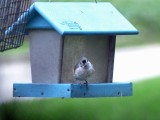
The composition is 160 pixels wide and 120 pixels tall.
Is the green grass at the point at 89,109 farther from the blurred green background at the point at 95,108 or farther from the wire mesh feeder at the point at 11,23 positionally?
the wire mesh feeder at the point at 11,23

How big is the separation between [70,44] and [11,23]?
543 mm

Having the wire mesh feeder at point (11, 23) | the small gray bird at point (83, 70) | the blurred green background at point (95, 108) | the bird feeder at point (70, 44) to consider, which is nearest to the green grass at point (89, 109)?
the blurred green background at point (95, 108)

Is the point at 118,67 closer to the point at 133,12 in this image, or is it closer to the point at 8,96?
the point at 8,96

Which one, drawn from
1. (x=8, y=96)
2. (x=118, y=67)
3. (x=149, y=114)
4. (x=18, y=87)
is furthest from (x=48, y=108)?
(x=18, y=87)

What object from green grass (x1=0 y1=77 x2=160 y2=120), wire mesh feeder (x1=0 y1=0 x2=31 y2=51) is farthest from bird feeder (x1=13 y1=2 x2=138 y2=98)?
green grass (x1=0 y1=77 x2=160 y2=120)

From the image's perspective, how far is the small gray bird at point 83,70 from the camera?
17.8 ft

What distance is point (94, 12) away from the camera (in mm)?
5906

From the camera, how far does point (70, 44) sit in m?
5.72

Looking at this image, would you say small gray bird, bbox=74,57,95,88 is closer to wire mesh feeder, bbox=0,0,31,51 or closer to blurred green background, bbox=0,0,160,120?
wire mesh feeder, bbox=0,0,31,51

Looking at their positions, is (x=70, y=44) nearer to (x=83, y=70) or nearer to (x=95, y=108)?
(x=83, y=70)

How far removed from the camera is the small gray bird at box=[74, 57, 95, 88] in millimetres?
5434

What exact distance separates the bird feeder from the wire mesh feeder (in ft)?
0.22

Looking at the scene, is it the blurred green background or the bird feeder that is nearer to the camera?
the bird feeder

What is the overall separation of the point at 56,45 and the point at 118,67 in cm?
590
